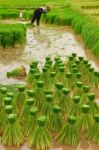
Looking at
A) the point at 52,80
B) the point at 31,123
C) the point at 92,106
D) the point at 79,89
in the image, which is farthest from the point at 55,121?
the point at 52,80

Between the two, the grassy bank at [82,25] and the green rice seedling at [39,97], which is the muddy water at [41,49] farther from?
the green rice seedling at [39,97]

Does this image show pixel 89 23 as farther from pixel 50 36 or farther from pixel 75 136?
pixel 75 136

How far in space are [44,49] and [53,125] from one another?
7501mm

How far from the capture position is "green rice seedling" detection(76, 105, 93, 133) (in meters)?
6.76

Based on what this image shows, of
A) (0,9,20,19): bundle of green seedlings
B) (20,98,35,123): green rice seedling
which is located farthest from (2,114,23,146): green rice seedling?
(0,9,20,19): bundle of green seedlings

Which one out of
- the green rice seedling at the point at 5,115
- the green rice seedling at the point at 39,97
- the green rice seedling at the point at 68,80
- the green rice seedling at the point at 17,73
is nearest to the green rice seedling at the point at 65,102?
the green rice seedling at the point at 39,97

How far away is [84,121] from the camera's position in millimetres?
6766

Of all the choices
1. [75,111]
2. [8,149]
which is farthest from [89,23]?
[8,149]

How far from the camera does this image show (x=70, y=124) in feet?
21.1

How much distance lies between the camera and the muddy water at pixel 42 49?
11.8 meters

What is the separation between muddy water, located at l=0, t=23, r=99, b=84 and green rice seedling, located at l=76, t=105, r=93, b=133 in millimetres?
3230

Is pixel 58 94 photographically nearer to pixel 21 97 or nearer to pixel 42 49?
pixel 21 97

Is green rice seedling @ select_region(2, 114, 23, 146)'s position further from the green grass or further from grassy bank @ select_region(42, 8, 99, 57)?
the green grass

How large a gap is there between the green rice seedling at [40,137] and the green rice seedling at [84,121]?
673 millimetres
